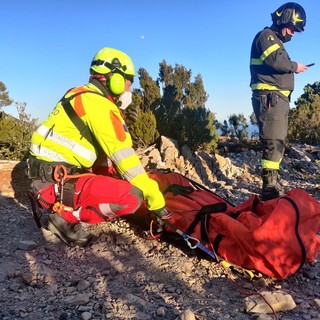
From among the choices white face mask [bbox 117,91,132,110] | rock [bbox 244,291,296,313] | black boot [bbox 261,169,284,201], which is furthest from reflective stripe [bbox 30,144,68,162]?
black boot [bbox 261,169,284,201]

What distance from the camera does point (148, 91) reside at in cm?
1018

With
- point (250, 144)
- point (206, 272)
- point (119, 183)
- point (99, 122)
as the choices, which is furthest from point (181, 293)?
point (250, 144)

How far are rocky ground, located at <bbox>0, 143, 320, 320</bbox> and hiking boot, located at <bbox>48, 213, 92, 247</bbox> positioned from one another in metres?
0.06

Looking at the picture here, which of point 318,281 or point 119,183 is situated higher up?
point 119,183

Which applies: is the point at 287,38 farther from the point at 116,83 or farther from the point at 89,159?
the point at 89,159

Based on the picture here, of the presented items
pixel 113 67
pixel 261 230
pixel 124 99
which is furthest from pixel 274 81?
pixel 261 230

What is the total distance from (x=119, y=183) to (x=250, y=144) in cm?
755

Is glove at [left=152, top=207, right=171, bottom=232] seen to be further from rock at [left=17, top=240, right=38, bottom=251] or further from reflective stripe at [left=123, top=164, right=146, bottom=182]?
rock at [left=17, top=240, right=38, bottom=251]

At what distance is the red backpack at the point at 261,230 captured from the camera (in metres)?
2.69

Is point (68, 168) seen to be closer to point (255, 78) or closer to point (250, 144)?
point (255, 78)

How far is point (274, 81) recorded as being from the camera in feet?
15.9

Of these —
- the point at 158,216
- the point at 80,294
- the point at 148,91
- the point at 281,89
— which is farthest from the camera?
the point at 148,91

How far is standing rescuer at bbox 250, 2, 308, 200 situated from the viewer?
4.70 meters

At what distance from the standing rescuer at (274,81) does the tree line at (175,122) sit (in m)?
3.19
